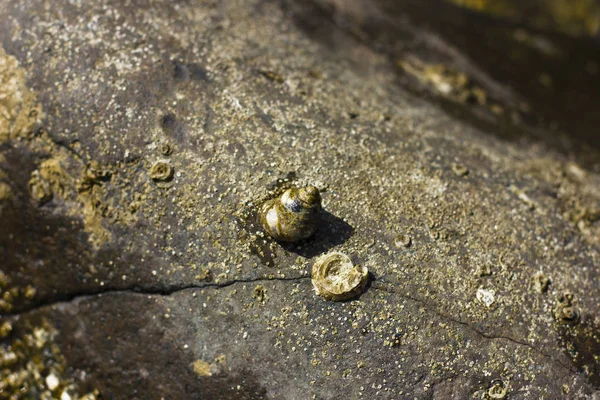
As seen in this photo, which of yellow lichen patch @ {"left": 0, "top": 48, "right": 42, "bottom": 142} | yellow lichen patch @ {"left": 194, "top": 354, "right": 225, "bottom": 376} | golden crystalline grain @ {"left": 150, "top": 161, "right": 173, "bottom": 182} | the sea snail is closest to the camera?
the sea snail

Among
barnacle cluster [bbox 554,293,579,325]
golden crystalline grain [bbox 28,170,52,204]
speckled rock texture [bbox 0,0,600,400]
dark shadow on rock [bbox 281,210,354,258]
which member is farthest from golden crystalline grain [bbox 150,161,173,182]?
barnacle cluster [bbox 554,293,579,325]

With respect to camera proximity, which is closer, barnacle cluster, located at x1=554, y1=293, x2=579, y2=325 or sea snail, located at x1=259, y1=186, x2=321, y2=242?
sea snail, located at x1=259, y1=186, x2=321, y2=242

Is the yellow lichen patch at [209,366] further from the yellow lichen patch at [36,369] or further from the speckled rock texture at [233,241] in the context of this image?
the yellow lichen patch at [36,369]

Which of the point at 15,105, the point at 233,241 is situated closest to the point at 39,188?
the point at 15,105

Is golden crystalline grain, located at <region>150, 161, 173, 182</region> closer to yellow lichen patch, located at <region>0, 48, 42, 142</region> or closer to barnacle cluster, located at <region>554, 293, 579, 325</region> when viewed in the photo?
yellow lichen patch, located at <region>0, 48, 42, 142</region>

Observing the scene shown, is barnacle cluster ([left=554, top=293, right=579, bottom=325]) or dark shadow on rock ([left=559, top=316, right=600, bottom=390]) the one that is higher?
barnacle cluster ([left=554, top=293, right=579, bottom=325])

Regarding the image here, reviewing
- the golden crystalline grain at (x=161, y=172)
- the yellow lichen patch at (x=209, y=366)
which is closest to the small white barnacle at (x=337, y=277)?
the yellow lichen patch at (x=209, y=366)
